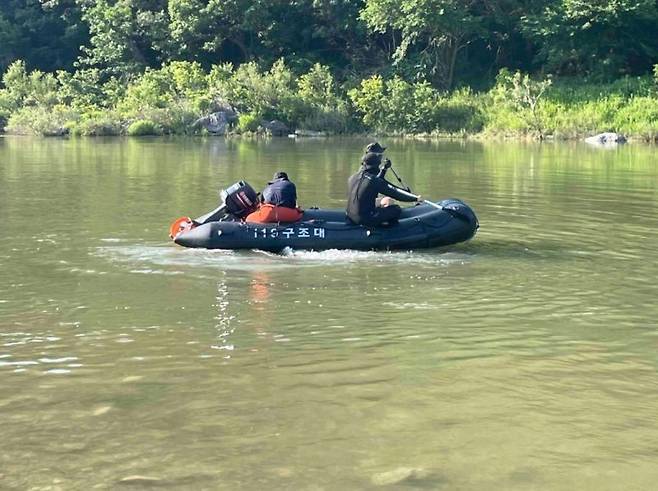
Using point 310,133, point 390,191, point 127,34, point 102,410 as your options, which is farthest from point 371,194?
point 127,34

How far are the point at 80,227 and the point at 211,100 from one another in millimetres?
33966

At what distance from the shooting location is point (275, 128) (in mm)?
45125

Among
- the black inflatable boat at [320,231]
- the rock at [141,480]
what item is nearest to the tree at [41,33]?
the black inflatable boat at [320,231]

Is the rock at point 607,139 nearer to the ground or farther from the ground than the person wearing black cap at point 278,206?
farther from the ground

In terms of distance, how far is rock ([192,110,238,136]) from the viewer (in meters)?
45.3

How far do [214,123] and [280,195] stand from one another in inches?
1375

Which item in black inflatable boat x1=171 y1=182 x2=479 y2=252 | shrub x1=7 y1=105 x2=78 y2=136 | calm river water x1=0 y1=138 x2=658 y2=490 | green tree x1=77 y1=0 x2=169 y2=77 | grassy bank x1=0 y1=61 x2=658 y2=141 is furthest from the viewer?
green tree x1=77 y1=0 x2=169 y2=77

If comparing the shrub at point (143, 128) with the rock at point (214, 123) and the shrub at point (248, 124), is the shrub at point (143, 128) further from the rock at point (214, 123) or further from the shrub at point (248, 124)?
the shrub at point (248, 124)

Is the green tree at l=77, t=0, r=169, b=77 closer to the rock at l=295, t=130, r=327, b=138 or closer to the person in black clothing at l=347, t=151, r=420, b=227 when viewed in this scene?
the rock at l=295, t=130, r=327, b=138

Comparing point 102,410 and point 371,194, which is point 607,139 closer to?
point 371,194

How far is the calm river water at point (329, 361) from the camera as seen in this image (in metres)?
4.81

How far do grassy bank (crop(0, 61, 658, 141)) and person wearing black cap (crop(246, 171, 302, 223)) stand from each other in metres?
29.1

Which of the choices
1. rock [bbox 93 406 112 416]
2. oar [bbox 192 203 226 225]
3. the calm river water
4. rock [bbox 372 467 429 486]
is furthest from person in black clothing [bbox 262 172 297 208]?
rock [bbox 372 467 429 486]

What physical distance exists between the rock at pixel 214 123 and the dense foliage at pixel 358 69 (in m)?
0.53
